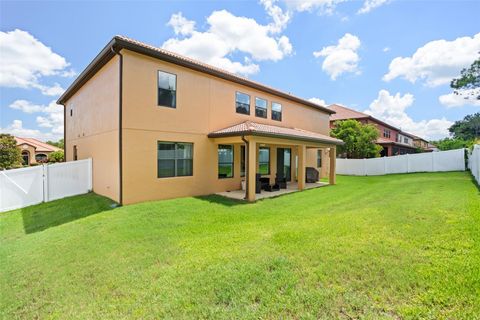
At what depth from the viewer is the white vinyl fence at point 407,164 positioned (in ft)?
59.2

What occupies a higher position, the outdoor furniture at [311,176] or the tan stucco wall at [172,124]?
the tan stucco wall at [172,124]

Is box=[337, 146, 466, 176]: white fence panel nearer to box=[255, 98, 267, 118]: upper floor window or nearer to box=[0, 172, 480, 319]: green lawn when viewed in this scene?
box=[255, 98, 267, 118]: upper floor window

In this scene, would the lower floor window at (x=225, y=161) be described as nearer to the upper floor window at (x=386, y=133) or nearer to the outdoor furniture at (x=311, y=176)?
the outdoor furniture at (x=311, y=176)

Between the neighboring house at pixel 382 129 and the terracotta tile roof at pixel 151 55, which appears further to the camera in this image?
the neighboring house at pixel 382 129

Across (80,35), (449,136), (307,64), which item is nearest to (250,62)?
(307,64)

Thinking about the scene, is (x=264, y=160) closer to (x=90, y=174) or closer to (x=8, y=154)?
(x=90, y=174)

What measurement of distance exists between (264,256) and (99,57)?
10.1 metres

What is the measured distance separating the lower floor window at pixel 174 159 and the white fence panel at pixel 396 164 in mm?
18266

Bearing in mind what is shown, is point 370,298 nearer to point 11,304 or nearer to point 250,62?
point 11,304

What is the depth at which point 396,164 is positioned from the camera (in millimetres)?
20625

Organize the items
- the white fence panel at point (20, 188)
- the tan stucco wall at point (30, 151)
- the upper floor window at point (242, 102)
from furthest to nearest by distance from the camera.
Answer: the tan stucco wall at point (30, 151), the upper floor window at point (242, 102), the white fence panel at point (20, 188)

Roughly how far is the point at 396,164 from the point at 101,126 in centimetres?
2221

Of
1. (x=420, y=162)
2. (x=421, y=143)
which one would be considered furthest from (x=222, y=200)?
(x=421, y=143)

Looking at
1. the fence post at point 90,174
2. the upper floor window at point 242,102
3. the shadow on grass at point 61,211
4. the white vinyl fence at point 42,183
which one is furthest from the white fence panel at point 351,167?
the white vinyl fence at point 42,183
